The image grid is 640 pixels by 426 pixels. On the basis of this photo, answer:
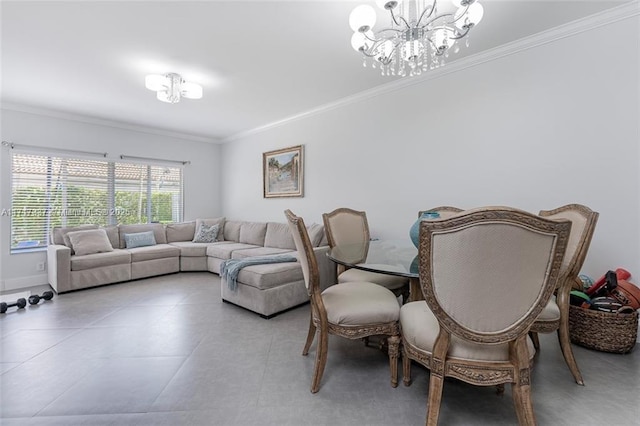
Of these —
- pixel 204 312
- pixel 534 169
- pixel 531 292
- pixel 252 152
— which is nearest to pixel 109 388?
pixel 204 312

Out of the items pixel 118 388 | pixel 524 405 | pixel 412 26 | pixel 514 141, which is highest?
pixel 412 26

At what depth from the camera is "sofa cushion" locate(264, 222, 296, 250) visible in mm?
4246

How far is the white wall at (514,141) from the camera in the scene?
2.12 meters

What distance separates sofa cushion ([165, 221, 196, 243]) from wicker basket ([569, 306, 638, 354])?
217 inches

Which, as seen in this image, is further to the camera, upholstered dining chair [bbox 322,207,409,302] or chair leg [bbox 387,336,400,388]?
upholstered dining chair [bbox 322,207,409,302]

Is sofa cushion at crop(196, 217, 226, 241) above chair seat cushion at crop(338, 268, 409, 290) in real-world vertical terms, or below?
above

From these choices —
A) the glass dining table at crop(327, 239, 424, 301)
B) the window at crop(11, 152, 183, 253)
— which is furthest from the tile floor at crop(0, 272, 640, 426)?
the window at crop(11, 152, 183, 253)

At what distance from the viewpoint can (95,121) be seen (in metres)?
4.52

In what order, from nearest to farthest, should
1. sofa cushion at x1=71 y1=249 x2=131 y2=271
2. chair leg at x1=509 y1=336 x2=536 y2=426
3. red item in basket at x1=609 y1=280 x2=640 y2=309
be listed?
chair leg at x1=509 y1=336 x2=536 y2=426, red item in basket at x1=609 y1=280 x2=640 y2=309, sofa cushion at x1=71 y1=249 x2=131 y2=271

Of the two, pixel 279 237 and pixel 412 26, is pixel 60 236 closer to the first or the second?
pixel 279 237

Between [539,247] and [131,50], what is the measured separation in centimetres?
338

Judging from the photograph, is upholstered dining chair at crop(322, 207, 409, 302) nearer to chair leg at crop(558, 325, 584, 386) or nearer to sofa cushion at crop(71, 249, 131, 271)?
chair leg at crop(558, 325, 584, 386)

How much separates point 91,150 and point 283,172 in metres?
3.10

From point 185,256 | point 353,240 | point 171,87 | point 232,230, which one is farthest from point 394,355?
point 232,230
